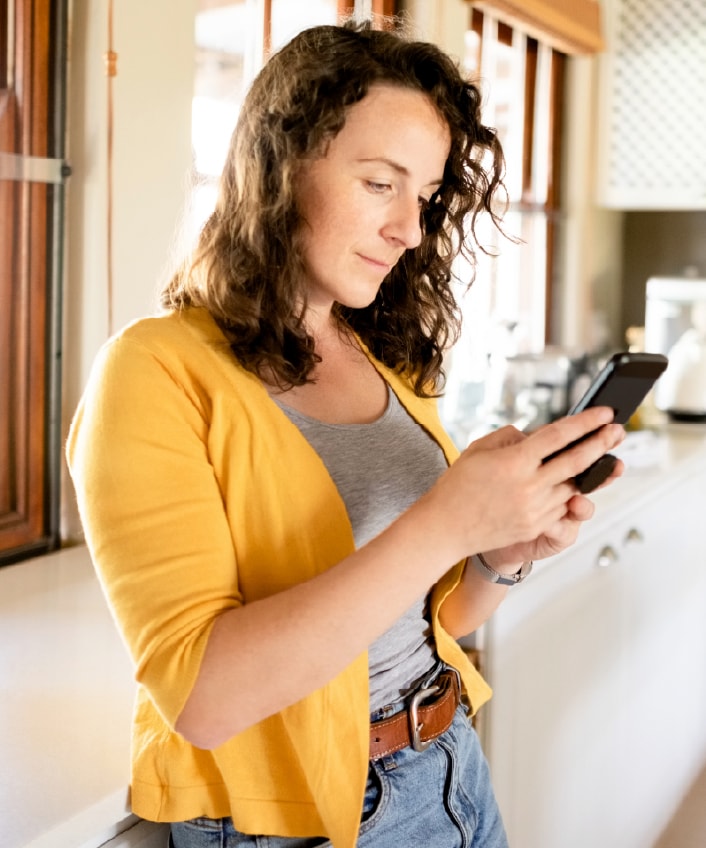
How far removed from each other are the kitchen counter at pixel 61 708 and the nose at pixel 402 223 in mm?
515

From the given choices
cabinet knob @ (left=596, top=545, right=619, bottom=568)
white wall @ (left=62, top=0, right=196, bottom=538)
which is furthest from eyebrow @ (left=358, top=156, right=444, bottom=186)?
cabinet knob @ (left=596, top=545, right=619, bottom=568)

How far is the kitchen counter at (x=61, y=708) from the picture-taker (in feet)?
2.82

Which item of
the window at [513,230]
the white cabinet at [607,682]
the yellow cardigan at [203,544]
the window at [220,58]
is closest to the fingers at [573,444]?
the yellow cardigan at [203,544]

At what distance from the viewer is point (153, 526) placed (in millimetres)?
773

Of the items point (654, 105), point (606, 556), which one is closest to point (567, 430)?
point (606, 556)

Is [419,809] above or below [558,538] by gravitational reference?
below

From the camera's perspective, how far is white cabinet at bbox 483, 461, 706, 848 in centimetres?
166

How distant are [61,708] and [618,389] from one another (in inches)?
23.9

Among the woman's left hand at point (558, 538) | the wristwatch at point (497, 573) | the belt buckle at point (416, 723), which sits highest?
the woman's left hand at point (558, 538)

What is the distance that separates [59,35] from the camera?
1.51m

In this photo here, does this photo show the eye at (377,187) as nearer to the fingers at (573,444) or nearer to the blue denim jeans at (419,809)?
the fingers at (573,444)

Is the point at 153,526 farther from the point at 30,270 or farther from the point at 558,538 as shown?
the point at 30,270

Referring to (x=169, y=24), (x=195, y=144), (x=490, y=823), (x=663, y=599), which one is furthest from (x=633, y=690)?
(x=169, y=24)

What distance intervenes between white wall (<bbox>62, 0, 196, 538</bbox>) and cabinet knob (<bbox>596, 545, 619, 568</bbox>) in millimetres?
903
